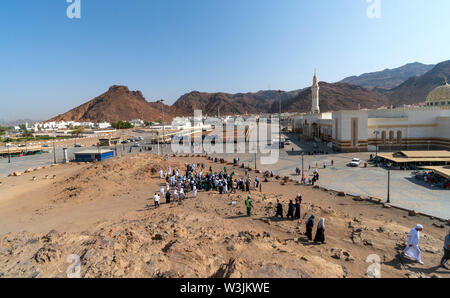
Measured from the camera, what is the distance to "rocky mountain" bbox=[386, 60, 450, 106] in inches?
6117

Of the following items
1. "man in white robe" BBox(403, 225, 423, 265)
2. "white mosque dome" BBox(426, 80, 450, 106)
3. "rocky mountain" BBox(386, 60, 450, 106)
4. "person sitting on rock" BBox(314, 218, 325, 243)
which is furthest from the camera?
"rocky mountain" BBox(386, 60, 450, 106)

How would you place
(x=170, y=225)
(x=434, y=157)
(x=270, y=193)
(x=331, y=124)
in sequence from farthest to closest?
(x=331, y=124)
(x=434, y=157)
(x=270, y=193)
(x=170, y=225)

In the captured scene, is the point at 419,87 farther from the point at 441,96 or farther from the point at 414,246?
the point at 414,246

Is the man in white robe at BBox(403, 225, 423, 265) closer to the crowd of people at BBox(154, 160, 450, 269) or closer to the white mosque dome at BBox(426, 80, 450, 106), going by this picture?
the crowd of people at BBox(154, 160, 450, 269)

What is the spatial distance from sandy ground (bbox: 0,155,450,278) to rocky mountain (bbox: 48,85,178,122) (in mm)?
147278

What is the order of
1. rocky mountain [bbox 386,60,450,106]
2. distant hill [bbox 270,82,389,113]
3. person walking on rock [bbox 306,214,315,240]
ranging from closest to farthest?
person walking on rock [bbox 306,214,315,240]
rocky mountain [bbox 386,60,450,106]
distant hill [bbox 270,82,389,113]

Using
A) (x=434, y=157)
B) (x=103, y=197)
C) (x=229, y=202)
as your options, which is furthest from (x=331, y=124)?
(x=103, y=197)

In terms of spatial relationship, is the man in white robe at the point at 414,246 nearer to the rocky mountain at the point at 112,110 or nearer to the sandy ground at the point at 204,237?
the sandy ground at the point at 204,237

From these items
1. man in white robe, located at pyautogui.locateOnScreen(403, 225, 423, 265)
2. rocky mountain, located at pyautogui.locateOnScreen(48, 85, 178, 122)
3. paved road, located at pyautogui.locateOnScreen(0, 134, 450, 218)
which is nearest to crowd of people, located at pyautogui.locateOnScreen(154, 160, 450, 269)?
man in white robe, located at pyautogui.locateOnScreen(403, 225, 423, 265)

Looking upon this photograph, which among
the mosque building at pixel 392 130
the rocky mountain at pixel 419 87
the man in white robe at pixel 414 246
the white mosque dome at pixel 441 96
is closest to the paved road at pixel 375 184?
the mosque building at pixel 392 130

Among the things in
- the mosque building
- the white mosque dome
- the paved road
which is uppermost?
the white mosque dome

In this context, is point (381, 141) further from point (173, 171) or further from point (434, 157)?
point (173, 171)
